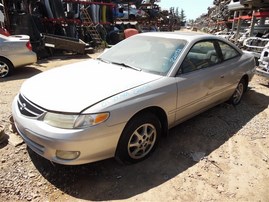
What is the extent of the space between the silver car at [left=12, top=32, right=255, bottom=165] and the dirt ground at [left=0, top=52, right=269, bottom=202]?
286 mm

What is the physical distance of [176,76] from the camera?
3344mm

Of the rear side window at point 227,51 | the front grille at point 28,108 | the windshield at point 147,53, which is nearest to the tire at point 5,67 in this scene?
the windshield at point 147,53

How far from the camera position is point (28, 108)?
2795 mm

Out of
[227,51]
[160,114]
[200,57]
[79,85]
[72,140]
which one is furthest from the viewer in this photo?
[227,51]

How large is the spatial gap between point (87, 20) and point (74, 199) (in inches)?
528

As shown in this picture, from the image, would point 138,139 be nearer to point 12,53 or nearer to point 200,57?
point 200,57

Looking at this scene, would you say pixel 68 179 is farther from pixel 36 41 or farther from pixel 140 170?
pixel 36 41

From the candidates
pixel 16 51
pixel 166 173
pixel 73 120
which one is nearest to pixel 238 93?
pixel 166 173

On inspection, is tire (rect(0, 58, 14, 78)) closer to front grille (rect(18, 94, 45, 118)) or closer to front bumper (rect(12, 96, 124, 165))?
front grille (rect(18, 94, 45, 118))

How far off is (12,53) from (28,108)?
4.72 m

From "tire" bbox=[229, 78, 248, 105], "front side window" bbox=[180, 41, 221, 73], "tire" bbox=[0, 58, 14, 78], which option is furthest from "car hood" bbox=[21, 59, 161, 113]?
"tire" bbox=[0, 58, 14, 78]

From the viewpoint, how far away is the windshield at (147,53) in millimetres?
3428

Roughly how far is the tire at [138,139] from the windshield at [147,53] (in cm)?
69

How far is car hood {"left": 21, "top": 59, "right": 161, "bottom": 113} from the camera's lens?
264 cm
